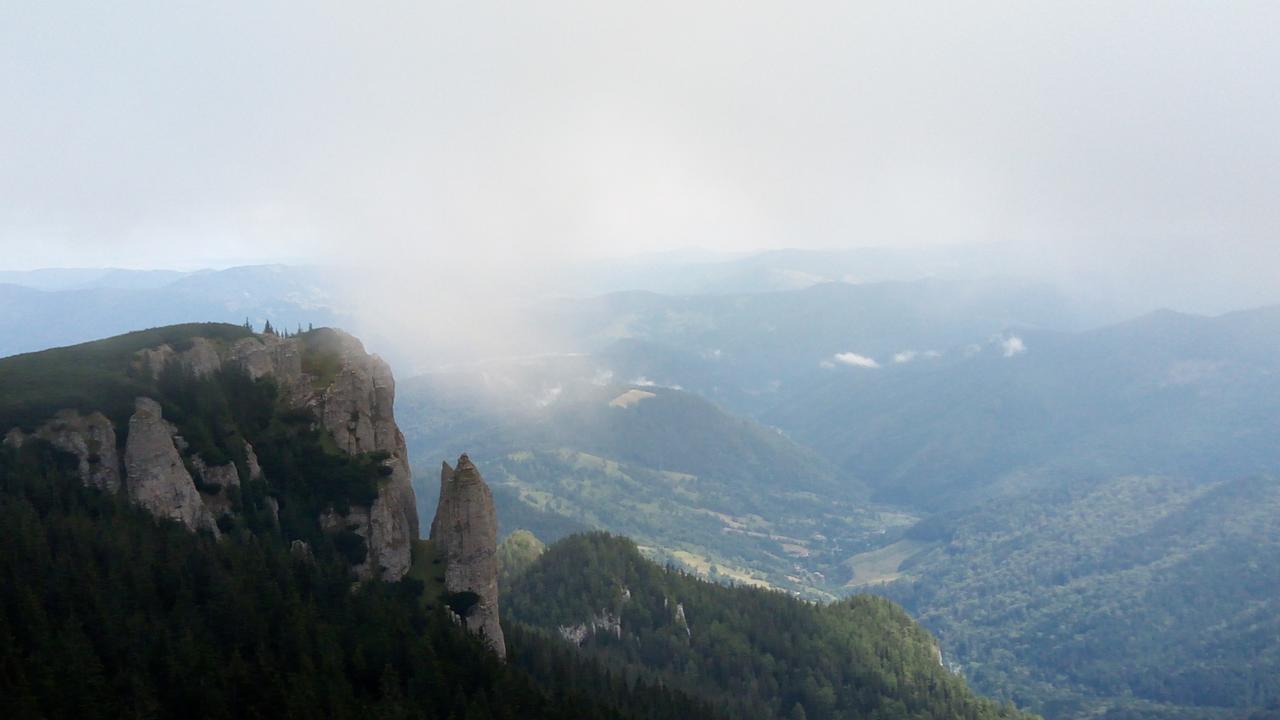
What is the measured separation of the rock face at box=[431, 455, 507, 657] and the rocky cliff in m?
5.58

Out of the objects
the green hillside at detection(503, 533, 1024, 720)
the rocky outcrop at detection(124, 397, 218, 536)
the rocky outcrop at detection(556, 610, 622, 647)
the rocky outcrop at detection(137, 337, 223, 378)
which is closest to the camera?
the rocky outcrop at detection(124, 397, 218, 536)

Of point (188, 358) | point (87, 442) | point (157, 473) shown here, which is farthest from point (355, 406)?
point (87, 442)

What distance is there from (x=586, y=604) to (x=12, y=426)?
113m

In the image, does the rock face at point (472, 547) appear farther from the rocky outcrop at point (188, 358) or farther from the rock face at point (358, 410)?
the rocky outcrop at point (188, 358)

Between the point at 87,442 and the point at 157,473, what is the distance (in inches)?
295

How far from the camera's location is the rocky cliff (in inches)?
3418

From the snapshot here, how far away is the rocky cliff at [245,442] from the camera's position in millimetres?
86812

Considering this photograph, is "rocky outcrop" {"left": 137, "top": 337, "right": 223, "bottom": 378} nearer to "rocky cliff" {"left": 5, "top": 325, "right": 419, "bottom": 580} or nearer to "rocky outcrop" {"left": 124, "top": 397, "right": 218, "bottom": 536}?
"rocky cliff" {"left": 5, "top": 325, "right": 419, "bottom": 580}

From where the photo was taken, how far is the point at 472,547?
101688 millimetres

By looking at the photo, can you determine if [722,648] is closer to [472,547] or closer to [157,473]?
[472,547]

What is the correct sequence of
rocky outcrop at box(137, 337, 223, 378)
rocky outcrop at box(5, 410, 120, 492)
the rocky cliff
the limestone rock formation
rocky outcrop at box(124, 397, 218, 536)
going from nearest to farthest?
rocky outcrop at box(5, 410, 120, 492), rocky outcrop at box(124, 397, 218, 536), the rocky cliff, the limestone rock formation, rocky outcrop at box(137, 337, 223, 378)

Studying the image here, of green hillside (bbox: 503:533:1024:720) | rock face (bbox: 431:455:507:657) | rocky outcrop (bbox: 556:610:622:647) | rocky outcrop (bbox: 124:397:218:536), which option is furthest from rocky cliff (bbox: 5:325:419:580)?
rocky outcrop (bbox: 556:610:622:647)

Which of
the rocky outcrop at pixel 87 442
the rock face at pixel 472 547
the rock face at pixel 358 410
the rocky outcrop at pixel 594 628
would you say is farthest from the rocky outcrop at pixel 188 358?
the rocky outcrop at pixel 594 628

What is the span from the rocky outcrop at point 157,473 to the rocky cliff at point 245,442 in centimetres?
10
